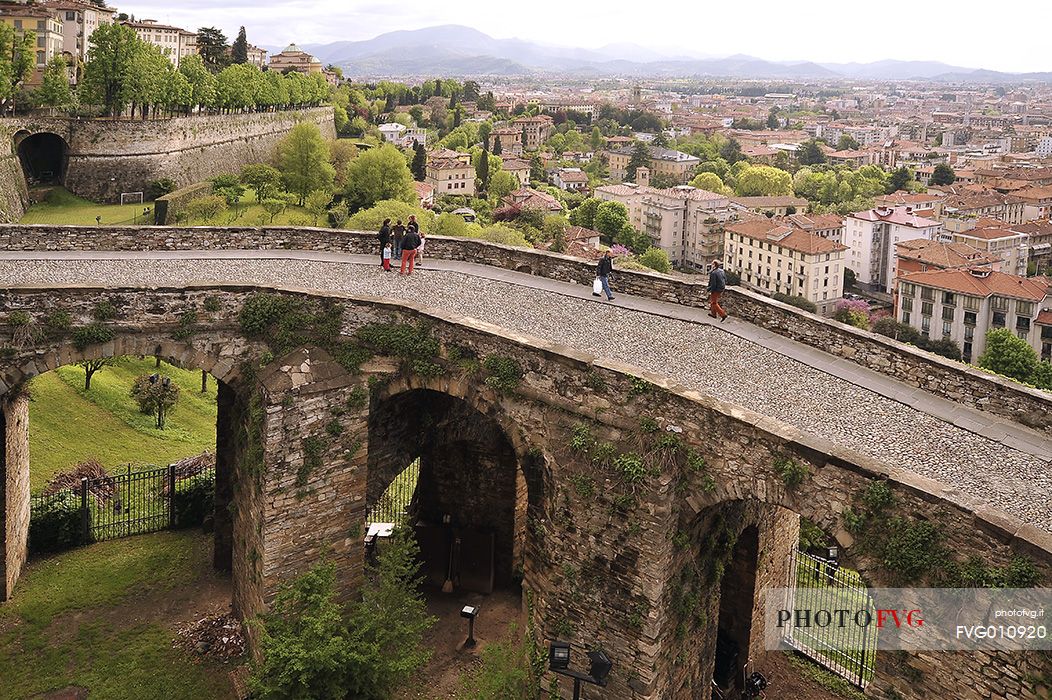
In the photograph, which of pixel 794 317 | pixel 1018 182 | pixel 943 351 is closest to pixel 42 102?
pixel 794 317

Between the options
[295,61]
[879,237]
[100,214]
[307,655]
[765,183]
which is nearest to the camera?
[307,655]

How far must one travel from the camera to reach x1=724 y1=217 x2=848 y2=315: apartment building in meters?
103

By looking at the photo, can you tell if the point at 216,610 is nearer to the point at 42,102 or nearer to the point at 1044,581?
the point at 1044,581

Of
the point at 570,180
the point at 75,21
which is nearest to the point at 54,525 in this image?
the point at 75,21

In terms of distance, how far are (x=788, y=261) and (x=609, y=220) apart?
24841 millimetres

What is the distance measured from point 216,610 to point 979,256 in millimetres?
94229

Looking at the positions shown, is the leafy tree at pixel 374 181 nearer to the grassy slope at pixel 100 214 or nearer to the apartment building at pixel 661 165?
the grassy slope at pixel 100 214

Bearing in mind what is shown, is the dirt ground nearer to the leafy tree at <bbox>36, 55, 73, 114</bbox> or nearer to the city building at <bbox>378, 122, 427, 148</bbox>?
the leafy tree at <bbox>36, 55, 73, 114</bbox>

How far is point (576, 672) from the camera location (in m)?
11.5

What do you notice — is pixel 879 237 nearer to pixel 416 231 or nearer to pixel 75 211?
pixel 75 211

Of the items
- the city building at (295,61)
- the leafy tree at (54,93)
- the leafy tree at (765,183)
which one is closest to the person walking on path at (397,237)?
Answer: the leafy tree at (54,93)

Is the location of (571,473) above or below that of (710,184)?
below

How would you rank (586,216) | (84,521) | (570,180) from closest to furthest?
(84,521) → (586,216) → (570,180)

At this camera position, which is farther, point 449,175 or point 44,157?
point 449,175
